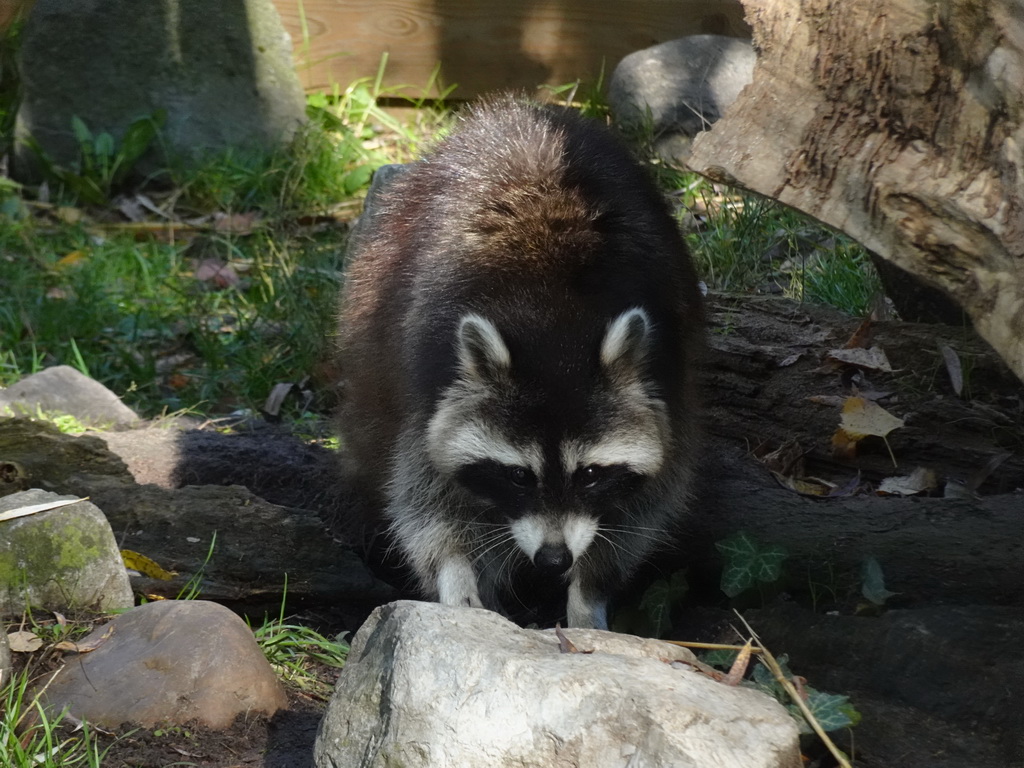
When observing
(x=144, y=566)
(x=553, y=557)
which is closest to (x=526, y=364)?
(x=553, y=557)

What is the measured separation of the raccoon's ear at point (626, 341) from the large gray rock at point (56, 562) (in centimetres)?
139

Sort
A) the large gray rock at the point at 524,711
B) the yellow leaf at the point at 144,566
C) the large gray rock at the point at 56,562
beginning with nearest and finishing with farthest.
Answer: the large gray rock at the point at 524,711 → the large gray rock at the point at 56,562 → the yellow leaf at the point at 144,566

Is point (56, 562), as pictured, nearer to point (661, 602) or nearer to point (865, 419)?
point (661, 602)

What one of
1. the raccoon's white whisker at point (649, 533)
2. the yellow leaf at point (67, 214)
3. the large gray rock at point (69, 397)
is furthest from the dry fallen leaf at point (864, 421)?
the yellow leaf at point (67, 214)

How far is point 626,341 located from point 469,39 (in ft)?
15.2

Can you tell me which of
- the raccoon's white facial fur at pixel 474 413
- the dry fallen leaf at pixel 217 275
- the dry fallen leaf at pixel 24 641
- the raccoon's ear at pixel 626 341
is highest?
the raccoon's ear at pixel 626 341

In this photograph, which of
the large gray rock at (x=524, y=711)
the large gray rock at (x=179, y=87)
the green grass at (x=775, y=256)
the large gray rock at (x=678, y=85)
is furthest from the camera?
the large gray rock at (x=179, y=87)

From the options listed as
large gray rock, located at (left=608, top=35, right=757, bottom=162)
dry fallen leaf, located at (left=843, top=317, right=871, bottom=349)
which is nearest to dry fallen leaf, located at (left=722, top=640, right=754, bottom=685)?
dry fallen leaf, located at (left=843, top=317, right=871, bottom=349)

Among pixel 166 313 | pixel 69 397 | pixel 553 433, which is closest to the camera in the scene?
pixel 553 433

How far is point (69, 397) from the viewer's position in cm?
480

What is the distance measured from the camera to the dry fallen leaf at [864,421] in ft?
12.6

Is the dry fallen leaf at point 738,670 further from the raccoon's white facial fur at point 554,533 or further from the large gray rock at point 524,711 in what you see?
the raccoon's white facial fur at point 554,533

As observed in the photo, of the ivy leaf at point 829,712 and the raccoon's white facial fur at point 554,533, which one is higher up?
the ivy leaf at point 829,712

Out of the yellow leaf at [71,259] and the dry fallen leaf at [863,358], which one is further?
the yellow leaf at [71,259]
